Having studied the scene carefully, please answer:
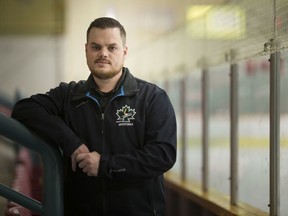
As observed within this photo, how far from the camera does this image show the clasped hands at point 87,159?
1510 mm

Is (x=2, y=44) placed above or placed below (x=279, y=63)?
above

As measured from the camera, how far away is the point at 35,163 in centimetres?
342

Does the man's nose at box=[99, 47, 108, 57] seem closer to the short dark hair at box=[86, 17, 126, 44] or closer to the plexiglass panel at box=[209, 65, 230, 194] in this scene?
the short dark hair at box=[86, 17, 126, 44]

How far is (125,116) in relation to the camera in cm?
161

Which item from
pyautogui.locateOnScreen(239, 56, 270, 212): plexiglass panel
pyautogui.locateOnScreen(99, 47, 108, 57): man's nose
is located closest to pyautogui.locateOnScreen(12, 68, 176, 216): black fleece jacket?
pyautogui.locateOnScreen(99, 47, 108, 57): man's nose

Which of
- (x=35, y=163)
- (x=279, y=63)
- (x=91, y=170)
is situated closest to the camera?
(x=91, y=170)

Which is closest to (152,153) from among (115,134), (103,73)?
(115,134)

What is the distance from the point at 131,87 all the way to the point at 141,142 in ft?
0.66

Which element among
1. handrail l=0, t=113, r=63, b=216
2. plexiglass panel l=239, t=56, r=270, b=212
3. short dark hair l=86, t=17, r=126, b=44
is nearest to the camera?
handrail l=0, t=113, r=63, b=216

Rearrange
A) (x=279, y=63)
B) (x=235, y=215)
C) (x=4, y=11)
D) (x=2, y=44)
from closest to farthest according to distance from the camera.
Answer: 1. (x=279, y=63)
2. (x=235, y=215)
3. (x=4, y=11)
4. (x=2, y=44)

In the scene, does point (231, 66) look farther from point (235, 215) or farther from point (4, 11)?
point (4, 11)

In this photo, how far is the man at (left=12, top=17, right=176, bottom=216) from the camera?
5.05ft

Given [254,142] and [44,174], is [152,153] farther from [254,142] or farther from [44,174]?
[254,142]

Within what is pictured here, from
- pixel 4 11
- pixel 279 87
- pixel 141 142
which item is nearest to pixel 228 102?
pixel 279 87
